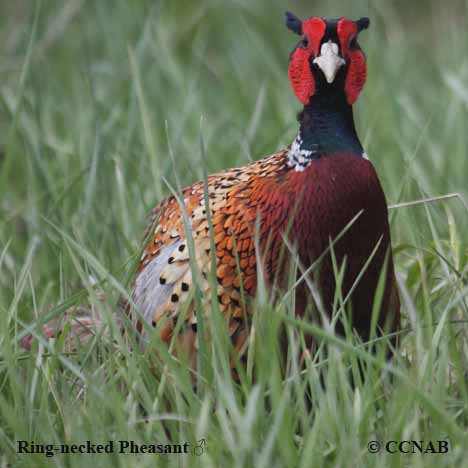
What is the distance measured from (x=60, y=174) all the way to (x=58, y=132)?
2.74 ft

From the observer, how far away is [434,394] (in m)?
2.43

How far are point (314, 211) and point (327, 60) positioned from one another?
41 cm

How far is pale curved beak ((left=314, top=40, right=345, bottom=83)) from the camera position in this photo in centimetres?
279

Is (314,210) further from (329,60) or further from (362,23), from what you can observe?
(362,23)

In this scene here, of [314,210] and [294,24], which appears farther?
[294,24]

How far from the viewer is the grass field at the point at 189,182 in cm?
237

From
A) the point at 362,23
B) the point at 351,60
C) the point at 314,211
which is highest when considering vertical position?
the point at 362,23

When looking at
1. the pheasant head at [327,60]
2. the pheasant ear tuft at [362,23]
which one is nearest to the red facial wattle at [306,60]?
the pheasant head at [327,60]

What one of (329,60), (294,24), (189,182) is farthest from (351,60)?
(189,182)

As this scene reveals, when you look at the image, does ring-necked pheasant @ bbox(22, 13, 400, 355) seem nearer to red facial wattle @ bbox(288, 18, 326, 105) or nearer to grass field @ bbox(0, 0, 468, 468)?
red facial wattle @ bbox(288, 18, 326, 105)

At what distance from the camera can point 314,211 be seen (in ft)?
9.33

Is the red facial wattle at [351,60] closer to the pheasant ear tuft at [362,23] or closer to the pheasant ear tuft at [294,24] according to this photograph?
the pheasant ear tuft at [362,23]

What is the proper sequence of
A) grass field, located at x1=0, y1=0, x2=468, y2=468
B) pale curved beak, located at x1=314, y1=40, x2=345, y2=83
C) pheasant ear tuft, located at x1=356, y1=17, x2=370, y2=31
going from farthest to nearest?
pheasant ear tuft, located at x1=356, y1=17, x2=370, y2=31 < pale curved beak, located at x1=314, y1=40, x2=345, y2=83 < grass field, located at x1=0, y1=0, x2=468, y2=468

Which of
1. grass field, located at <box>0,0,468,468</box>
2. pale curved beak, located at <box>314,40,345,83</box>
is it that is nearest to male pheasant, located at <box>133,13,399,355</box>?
pale curved beak, located at <box>314,40,345,83</box>
